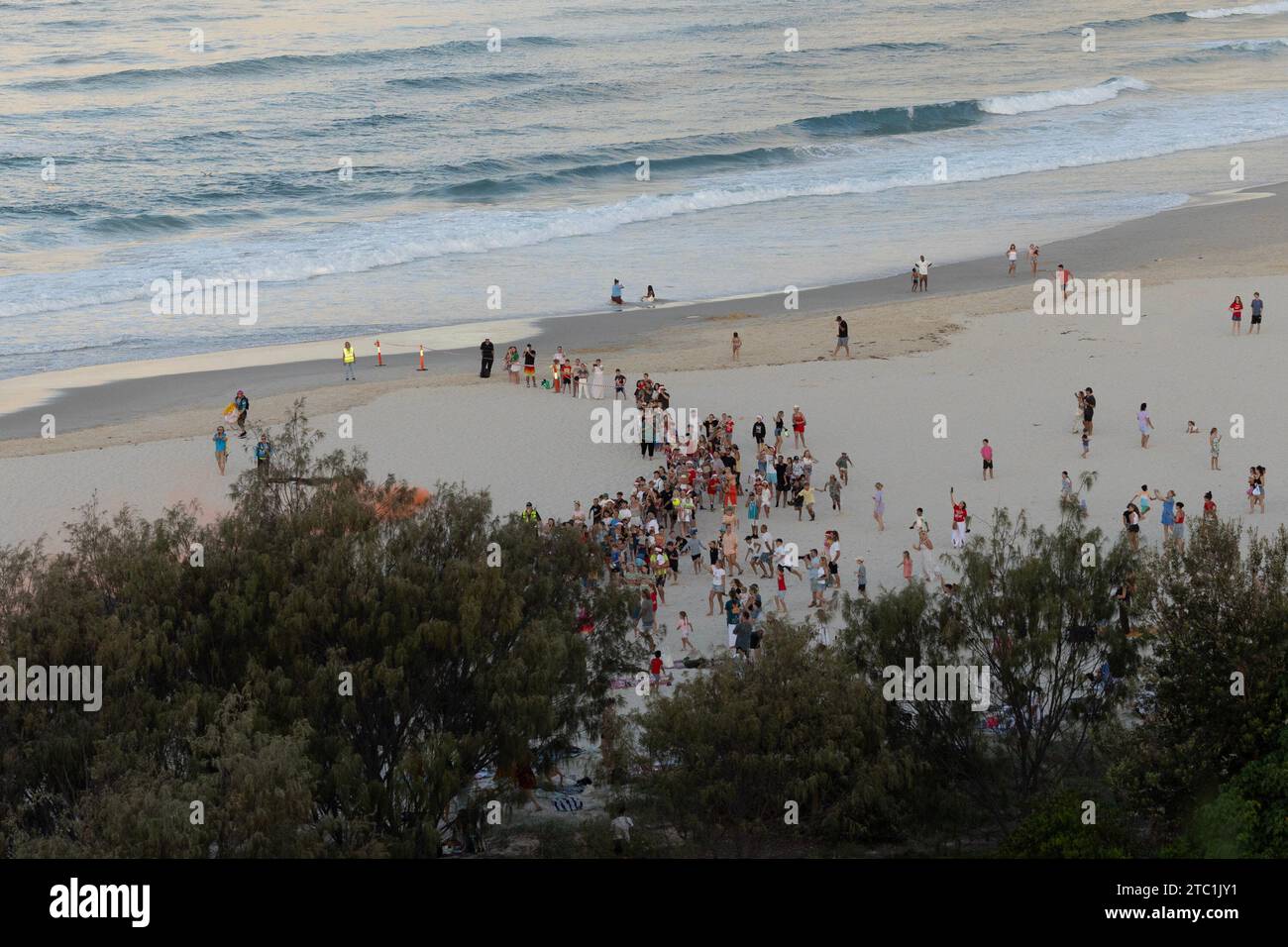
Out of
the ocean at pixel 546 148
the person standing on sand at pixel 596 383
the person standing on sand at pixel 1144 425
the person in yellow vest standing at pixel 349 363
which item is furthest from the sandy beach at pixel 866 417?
the ocean at pixel 546 148

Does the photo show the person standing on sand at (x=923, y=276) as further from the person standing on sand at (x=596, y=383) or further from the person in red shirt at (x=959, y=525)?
the person in red shirt at (x=959, y=525)

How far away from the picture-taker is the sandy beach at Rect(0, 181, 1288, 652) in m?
30.0

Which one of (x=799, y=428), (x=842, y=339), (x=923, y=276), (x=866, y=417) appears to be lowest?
(x=799, y=428)

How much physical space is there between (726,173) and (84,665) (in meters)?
55.9

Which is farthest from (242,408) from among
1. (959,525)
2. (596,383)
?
(959,525)

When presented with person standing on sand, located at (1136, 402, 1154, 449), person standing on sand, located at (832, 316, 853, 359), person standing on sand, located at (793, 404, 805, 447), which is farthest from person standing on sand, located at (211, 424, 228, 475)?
person standing on sand, located at (1136, 402, 1154, 449)

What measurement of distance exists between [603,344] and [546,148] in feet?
113

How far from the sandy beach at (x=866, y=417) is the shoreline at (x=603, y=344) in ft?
0.51

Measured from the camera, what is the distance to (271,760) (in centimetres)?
1476

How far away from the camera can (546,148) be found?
74750 millimetres

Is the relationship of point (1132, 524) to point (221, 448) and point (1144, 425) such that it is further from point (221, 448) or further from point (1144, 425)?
point (221, 448)

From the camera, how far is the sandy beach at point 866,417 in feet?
98.3
